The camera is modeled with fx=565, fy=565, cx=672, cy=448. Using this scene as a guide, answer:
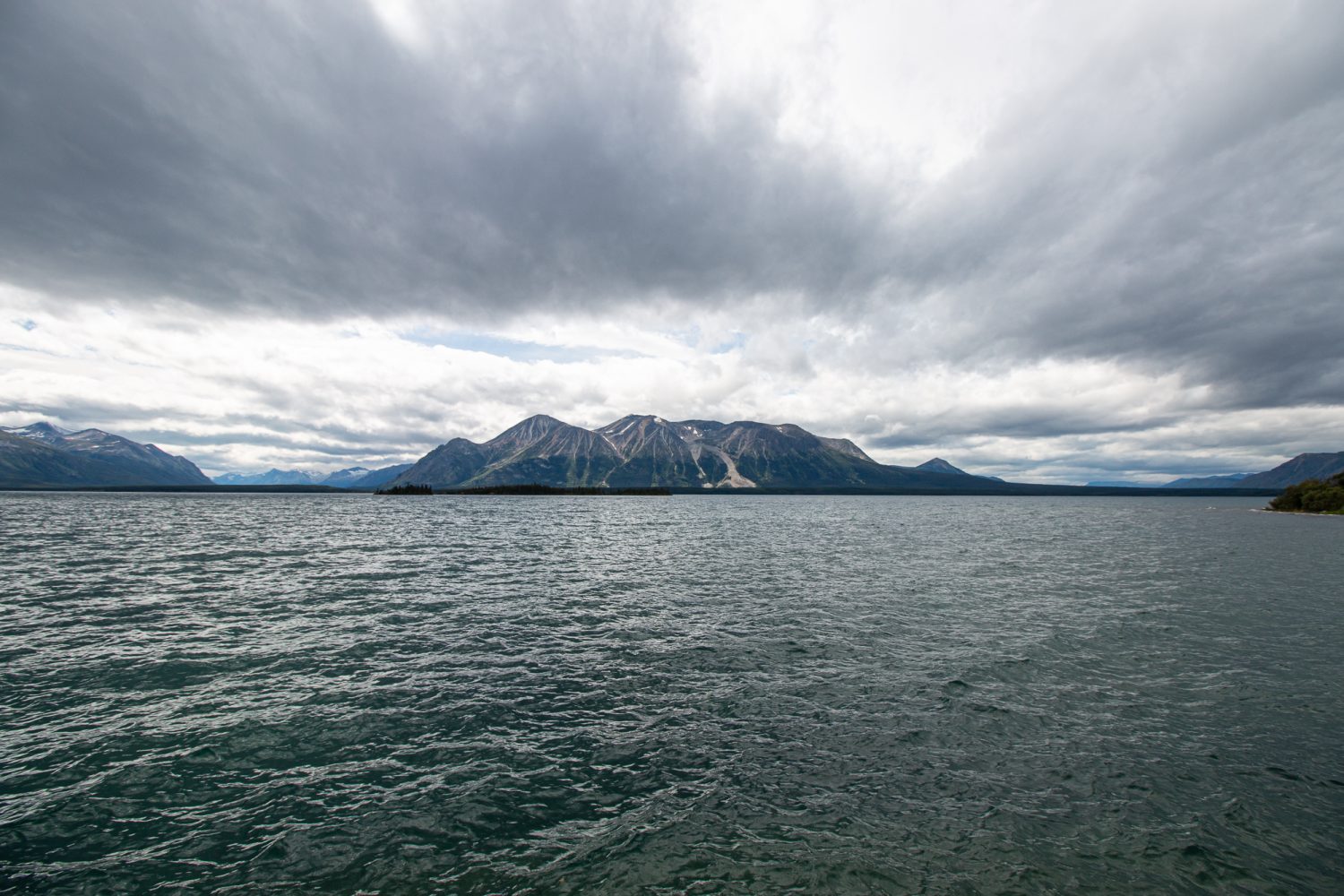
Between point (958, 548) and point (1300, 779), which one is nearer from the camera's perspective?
point (1300, 779)

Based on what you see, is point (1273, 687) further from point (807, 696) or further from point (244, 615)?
point (244, 615)

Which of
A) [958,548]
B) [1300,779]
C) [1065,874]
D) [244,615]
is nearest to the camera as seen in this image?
[1065,874]

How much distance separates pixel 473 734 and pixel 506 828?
21.5 ft

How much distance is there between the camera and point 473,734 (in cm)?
2150

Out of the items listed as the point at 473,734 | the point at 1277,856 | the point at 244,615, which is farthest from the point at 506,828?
the point at 244,615

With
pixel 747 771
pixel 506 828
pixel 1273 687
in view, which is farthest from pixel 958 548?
pixel 506 828

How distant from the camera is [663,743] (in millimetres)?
21047

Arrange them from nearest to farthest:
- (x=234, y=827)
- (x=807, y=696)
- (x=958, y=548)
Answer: (x=234, y=827)
(x=807, y=696)
(x=958, y=548)

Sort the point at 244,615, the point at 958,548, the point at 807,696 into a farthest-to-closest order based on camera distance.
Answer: the point at 958,548 < the point at 244,615 < the point at 807,696

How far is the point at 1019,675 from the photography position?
28.8 m

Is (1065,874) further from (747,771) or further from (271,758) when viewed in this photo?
(271,758)

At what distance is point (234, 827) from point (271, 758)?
170 inches

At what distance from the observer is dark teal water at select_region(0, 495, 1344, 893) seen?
1430 cm

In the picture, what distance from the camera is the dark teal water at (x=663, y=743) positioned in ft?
46.9
